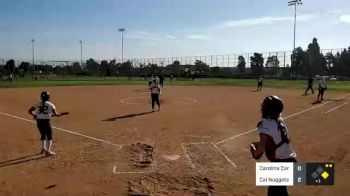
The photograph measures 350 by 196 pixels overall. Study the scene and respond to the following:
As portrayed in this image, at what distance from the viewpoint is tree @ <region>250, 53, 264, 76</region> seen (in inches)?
3805

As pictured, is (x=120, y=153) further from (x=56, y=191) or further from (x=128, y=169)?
(x=56, y=191)

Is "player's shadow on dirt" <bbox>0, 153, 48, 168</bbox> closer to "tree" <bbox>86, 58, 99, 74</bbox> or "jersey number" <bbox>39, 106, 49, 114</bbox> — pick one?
"jersey number" <bbox>39, 106, 49, 114</bbox>

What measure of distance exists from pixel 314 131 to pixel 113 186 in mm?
10580

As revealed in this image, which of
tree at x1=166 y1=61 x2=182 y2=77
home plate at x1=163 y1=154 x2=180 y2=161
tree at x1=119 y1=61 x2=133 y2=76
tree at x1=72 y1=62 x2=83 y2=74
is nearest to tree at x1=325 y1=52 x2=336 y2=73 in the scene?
tree at x1=166 y1=61 x2=182 y2=77

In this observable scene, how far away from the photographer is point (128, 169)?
436 inches

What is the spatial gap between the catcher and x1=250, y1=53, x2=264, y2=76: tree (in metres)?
91.2

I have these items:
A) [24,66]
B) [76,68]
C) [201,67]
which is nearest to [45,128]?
[201,67]

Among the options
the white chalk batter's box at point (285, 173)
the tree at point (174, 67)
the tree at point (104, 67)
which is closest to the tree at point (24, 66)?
the tree at point (104, 67)

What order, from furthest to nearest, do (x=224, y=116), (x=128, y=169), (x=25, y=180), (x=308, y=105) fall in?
(x=308, y=105) < (x=224, y=116) < (x=128, y=169) < (x=25, y=180)

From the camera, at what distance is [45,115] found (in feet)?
41.7

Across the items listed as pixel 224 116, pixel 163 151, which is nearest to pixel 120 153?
pixel 163 151

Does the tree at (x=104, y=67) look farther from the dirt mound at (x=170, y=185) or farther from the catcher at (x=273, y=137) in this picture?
the catcher at (x=273, y=137)

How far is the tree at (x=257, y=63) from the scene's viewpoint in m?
96.6

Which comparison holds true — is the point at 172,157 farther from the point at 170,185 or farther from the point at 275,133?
the point at 275,133
